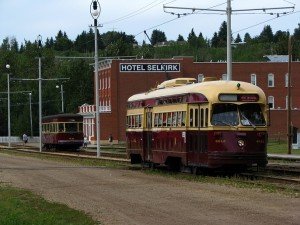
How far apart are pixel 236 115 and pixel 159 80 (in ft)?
245

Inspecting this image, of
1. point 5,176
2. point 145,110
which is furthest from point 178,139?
point 5,176

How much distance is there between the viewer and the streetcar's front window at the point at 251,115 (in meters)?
24.9

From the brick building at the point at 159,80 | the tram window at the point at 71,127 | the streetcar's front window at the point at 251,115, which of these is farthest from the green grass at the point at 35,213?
the brick building at the point at 159,80

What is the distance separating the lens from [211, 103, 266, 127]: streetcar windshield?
2473 centimetres

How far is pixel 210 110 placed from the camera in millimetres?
24719

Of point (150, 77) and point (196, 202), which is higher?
point (150, 77)

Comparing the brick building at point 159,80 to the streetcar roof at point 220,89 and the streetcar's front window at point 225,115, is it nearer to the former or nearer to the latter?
the streetcar roof at point 220,89

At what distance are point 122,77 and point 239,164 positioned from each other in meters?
74.4

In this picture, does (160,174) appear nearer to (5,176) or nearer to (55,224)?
(5,176)

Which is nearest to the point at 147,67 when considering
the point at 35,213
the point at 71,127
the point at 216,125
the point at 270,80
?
the point at 270,80

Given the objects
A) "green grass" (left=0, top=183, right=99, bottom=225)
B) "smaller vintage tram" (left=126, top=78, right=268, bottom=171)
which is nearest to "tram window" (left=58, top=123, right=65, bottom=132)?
"smaller vintage tram" (left=126, top=78, right=268, bottom=171)

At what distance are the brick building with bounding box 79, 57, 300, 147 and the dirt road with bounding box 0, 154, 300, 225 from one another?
233ft

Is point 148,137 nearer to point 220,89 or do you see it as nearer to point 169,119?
point 169,119

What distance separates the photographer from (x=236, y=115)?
2489cm
